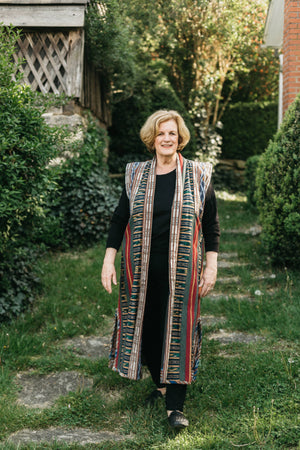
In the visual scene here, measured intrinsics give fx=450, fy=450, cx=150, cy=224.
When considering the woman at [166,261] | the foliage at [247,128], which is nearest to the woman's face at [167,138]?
the woman at [166,261]

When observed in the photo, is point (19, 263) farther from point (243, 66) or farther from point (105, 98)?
point (243, 66)

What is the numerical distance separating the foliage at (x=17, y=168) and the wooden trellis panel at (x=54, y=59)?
261cm

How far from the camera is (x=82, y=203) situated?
6.30m

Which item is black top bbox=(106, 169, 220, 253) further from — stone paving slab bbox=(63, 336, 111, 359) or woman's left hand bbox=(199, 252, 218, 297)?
stone paving slab bbox=(63, 336, 111, 359)

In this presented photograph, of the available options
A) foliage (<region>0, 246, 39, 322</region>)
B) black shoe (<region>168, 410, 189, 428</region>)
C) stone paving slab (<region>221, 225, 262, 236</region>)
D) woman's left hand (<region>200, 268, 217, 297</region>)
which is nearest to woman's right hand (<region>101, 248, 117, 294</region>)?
woman's left hand (<region>200, 268, 217, 297</region>)

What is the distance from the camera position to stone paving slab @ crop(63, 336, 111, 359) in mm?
3699

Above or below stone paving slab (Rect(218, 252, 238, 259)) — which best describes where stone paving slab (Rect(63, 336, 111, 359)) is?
above

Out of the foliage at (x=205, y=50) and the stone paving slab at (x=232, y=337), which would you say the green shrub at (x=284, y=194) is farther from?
the foliage at (x=205, y=50)

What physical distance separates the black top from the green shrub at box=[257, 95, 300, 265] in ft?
6.31

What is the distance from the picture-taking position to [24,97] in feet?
12.7

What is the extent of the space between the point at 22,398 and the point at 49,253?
10.4 feet

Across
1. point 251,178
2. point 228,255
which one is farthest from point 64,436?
point 251,178

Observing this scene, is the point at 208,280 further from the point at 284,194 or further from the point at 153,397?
the point at 284,194

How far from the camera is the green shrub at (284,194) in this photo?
4465 millimetres
